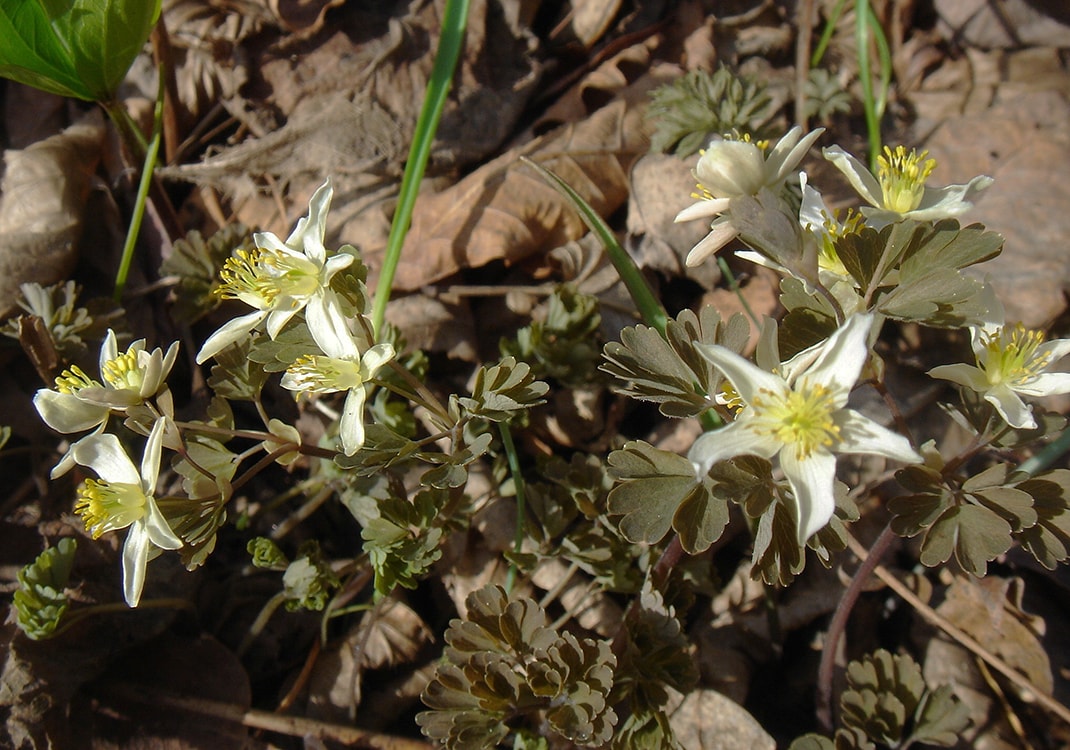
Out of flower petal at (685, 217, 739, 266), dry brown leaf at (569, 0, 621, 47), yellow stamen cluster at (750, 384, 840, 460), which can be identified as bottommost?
yellow stamen cluster at (750, 384, 840, 460)

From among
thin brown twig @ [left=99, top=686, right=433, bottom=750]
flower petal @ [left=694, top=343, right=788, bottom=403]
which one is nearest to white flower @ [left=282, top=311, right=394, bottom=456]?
flower petal @ [left=694, top=343, right=788, bottom=403]

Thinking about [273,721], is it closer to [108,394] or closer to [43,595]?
[43,595]

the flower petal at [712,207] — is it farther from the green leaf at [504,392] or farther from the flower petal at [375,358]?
the flower petal at [375,358]

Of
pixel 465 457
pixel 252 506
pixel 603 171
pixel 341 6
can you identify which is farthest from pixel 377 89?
pixel 465 457

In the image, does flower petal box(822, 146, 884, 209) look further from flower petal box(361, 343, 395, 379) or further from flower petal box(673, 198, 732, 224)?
flower petal box(361, 343, 395, 379)

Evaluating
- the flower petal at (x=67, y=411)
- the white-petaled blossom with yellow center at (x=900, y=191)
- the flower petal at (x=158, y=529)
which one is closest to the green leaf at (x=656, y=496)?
the white-petaled blossom with yellow center at (x=900, y=191)

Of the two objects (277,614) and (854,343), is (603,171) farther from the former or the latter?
(277,614)

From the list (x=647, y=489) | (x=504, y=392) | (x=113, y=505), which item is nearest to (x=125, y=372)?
(x=113, y=505)
